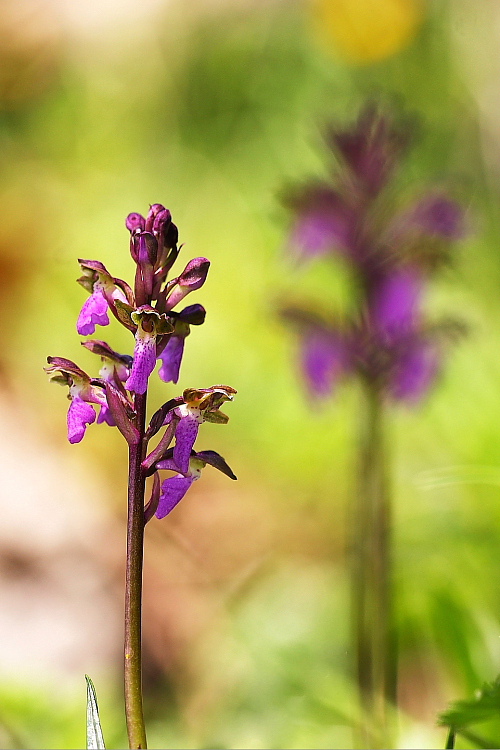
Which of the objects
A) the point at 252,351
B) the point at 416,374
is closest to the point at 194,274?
the point at 416,374

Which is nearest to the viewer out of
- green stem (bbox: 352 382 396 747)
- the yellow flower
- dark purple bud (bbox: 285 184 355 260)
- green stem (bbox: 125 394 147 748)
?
green stem (bbox: 125 394 147 748)

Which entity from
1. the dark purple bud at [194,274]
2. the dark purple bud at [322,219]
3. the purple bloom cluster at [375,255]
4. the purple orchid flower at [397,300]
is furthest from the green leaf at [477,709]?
the dark purple bud at [322,219]

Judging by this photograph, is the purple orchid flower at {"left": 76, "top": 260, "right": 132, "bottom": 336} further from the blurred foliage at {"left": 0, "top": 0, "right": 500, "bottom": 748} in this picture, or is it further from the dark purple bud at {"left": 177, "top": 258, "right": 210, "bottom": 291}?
the blurred foliage at {"left": 0, "top": 0, "right": 500, "bottom": 748}

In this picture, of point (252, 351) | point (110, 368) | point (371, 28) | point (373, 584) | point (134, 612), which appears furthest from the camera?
point (371, 28)

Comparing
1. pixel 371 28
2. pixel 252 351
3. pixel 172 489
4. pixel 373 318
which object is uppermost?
pixel 371 28

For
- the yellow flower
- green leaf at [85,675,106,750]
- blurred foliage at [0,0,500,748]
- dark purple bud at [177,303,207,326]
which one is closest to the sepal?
dark purple bud at [177,303,207,326]

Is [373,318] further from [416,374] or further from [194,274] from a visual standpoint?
[194,274]

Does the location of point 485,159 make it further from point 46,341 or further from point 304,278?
point 46,341
